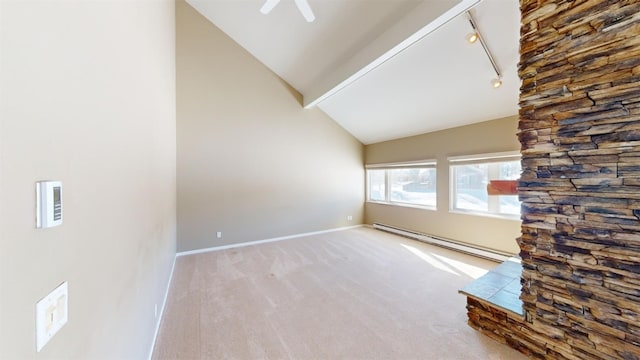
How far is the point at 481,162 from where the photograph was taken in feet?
13.1

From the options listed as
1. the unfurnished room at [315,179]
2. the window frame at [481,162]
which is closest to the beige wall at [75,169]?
the unfurnished room at [315,179]

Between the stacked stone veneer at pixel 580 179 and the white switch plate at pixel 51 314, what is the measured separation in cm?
253

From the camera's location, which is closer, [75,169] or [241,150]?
[75,169]

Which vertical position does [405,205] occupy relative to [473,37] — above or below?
below

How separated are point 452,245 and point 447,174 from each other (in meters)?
1.28

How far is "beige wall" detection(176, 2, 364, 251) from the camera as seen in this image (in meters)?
4.02

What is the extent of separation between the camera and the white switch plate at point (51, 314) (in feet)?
1.83

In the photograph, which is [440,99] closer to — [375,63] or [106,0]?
[375,63]

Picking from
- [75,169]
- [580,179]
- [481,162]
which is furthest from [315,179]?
[75,169]

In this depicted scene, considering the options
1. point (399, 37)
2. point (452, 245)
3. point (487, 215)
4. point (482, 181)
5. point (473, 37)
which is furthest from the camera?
point (452, 245)

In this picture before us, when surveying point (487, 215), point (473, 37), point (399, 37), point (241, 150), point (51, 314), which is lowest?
point (487, 215)

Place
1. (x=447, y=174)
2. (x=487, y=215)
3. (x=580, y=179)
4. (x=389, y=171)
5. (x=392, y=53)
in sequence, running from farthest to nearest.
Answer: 1. (x=389, y=171)
2. (x=447, y=174)
3. (x=487, y=215)
4. (x=392, y=53)
5. (x=580, y=179)

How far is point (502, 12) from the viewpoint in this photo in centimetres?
241

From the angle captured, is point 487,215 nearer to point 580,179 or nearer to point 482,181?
point 482,181
